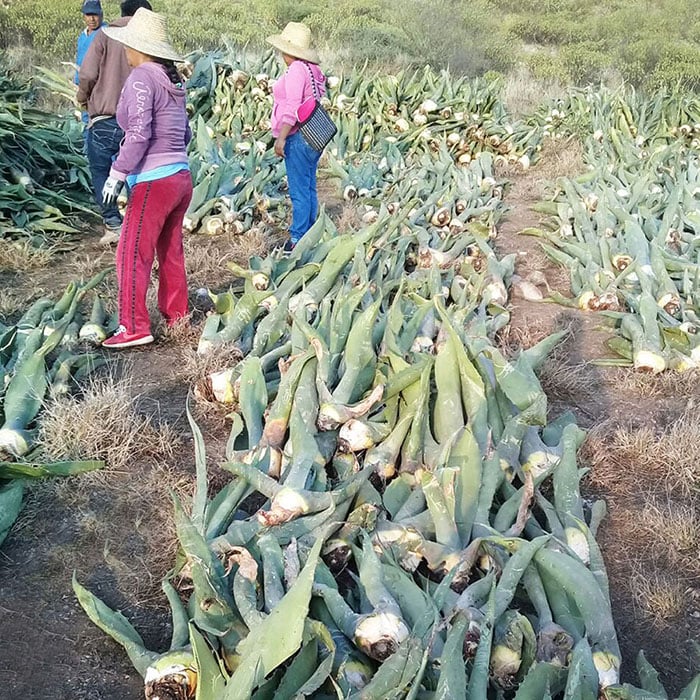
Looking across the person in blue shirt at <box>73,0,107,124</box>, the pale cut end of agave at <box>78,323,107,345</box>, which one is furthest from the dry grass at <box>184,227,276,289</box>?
the person in blue shirt at <box>73,0,107,124</box>

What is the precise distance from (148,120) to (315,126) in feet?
5.63

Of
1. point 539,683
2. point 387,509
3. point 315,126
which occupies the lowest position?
point 387,509

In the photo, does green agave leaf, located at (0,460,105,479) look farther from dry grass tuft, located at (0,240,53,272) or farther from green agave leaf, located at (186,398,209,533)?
dry grass tuft, located at (0,240,53,272)

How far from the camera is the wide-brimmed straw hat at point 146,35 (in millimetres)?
3309

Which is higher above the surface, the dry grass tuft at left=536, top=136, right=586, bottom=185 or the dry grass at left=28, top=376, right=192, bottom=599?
the dry grass tuft at left=536, top=136, right=586, bottom=185

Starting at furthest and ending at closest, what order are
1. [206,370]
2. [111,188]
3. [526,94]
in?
[526,94] → [111,188] → [206,370]

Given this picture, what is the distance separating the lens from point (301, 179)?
198 inches

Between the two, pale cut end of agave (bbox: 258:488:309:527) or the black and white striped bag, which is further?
the black and white striped bag

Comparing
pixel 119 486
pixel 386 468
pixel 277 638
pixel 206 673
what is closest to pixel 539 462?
pixel 386 468

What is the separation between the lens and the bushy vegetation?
13344 mm

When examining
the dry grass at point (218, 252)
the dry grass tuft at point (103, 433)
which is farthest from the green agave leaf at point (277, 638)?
the dry grass at point (218, 252)

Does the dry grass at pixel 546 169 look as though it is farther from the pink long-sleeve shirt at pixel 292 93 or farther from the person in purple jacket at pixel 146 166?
the person in purple jacket at pixel 146 166

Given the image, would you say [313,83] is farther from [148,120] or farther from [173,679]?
[173,679]

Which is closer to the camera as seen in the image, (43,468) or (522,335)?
(43,468)
